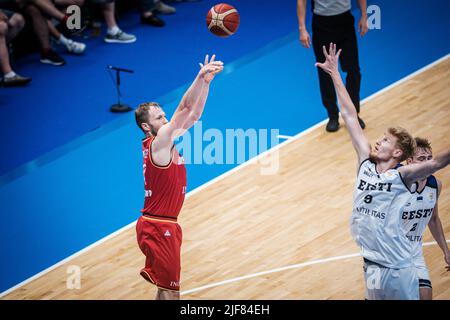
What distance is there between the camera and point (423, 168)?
260 inches

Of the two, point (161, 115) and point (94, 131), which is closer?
point (161, 115)

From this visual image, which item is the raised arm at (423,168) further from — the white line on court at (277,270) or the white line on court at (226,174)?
the white line on court at (226,174)

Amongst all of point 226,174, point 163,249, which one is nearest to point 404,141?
point 163,249

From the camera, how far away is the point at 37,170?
11.3 meters

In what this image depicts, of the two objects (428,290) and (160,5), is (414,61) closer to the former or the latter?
(160,5)

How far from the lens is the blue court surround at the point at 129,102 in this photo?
404 inches

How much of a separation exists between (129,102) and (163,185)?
5.39 m

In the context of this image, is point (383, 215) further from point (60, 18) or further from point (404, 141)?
point (60, 18)

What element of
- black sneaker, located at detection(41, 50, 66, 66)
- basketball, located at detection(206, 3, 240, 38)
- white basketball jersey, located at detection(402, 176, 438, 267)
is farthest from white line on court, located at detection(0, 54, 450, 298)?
black sneaker, located at detection(41, 50, 66, 66)

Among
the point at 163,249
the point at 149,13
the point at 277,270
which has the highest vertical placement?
the point at 163,249

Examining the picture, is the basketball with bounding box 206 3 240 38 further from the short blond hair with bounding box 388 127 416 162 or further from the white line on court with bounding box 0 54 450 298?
the short blond hair with bounding box 388 127 416 162

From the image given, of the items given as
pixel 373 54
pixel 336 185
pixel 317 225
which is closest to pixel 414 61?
pixel 373 54

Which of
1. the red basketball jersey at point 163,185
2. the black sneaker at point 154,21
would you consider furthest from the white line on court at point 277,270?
the black sneaker at point 154,21

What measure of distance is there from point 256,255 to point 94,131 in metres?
3.79
